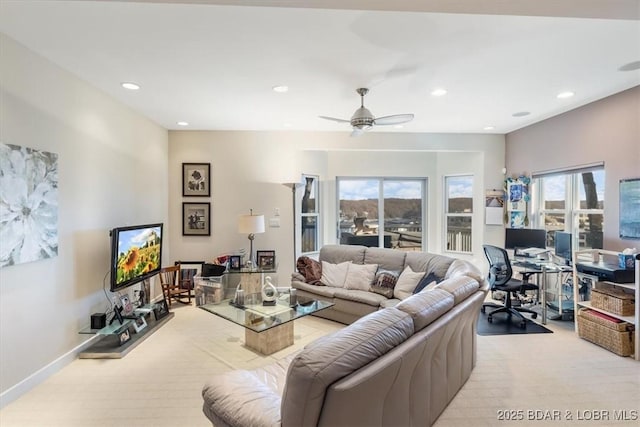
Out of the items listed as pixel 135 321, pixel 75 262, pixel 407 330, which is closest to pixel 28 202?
pixel 75 262

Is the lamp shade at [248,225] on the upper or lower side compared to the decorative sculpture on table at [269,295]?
upper

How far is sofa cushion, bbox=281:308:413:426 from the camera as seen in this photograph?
3.90 feet

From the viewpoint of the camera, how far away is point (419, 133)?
211 inches

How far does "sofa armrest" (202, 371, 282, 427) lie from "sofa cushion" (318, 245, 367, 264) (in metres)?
2.92

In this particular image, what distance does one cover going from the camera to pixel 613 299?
314cm

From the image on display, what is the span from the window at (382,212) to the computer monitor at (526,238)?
2.09m

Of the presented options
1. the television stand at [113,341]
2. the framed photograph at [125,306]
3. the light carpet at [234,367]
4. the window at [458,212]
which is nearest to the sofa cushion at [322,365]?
the light carpet at [234,367]

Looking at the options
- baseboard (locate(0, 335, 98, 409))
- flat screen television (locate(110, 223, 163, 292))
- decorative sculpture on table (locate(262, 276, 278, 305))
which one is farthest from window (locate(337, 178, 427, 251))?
baseboard (locate(0, 335, 98, 409))

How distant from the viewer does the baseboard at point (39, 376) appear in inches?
90.7

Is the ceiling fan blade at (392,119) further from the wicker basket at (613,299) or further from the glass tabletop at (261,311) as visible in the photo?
the wicker basket at (613,299)

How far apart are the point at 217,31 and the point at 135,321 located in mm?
3082

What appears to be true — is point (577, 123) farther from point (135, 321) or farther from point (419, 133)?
point (135, 321)

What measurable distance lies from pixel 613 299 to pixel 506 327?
3.54 ft

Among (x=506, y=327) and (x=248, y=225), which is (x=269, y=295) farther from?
(x=506, y=327)
